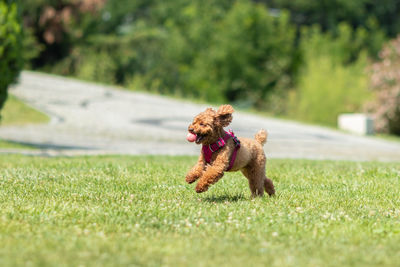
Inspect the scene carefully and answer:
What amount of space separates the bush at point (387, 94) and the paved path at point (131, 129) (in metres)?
4.89

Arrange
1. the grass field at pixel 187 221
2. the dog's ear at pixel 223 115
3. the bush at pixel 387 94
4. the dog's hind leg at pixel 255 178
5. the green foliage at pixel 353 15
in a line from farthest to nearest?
the green foliage at pixel 353 15 < the bush at pixel 387 94 < the dog's hind leg at pixel 255 178 < the dog's ear at pixel 223 115 < the grass field at pixel 187 221

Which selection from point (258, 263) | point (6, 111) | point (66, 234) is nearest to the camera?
point (258, 263)

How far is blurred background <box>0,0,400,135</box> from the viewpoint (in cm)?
2583

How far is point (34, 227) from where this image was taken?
4.66m

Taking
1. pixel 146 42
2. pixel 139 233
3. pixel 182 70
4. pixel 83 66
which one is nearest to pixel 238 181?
pixel 139 233

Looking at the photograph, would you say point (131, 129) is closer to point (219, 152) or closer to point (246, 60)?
point (219, 152)

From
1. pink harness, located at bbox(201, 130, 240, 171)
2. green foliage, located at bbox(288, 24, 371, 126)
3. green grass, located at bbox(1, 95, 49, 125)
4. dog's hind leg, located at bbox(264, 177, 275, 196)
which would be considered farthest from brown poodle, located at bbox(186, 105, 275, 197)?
green foliage, located at bbox(288, 24, 371, 126)

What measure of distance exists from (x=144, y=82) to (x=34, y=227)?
96.6ft

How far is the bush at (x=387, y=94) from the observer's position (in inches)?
961

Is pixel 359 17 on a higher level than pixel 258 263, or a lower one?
higher

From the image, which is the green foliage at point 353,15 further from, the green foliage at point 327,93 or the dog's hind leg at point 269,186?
the dog's hind leg at point 269,186

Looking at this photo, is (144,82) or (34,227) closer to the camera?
A: (34,227)

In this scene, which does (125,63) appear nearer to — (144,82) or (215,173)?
(144,82)

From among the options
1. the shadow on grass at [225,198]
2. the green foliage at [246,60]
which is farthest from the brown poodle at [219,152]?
the green foliage at [246,60]
